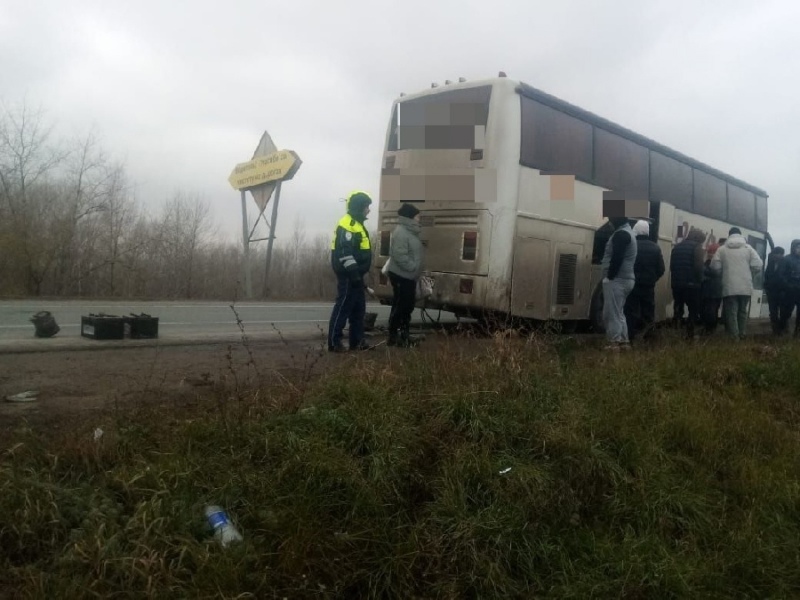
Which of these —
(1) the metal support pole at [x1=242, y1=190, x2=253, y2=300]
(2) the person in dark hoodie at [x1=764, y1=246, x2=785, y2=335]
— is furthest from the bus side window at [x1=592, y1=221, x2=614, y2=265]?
(1) the metal support pole at [x1=242, y1=190, x2=253, y2=300]

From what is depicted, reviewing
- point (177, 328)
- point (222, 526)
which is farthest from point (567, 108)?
point (222, 526)

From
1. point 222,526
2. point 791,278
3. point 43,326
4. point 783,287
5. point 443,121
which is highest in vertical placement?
point 443,121

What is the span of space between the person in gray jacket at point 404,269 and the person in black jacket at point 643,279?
265cm

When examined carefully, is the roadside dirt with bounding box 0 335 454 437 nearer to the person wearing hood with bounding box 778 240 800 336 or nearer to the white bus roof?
the white bus roof

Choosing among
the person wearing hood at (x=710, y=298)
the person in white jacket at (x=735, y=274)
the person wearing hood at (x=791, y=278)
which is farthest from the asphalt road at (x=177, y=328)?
the person wearing hood at (x=791, y=278)

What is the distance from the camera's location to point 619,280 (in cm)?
732

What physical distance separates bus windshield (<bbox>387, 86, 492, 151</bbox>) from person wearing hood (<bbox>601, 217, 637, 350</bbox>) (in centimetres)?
207

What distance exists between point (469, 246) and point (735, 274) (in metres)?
3.92

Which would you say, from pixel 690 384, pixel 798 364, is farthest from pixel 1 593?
pixel 798 364

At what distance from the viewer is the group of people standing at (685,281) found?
730 centimetres

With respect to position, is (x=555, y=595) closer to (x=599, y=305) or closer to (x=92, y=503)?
(x=92, y=503)

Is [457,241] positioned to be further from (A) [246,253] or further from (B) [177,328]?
(A) [246,253]

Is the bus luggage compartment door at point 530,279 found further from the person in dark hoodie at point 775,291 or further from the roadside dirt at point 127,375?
the person in dark hoodie at point 775,291

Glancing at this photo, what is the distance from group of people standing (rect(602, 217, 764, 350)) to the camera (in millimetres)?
7297
